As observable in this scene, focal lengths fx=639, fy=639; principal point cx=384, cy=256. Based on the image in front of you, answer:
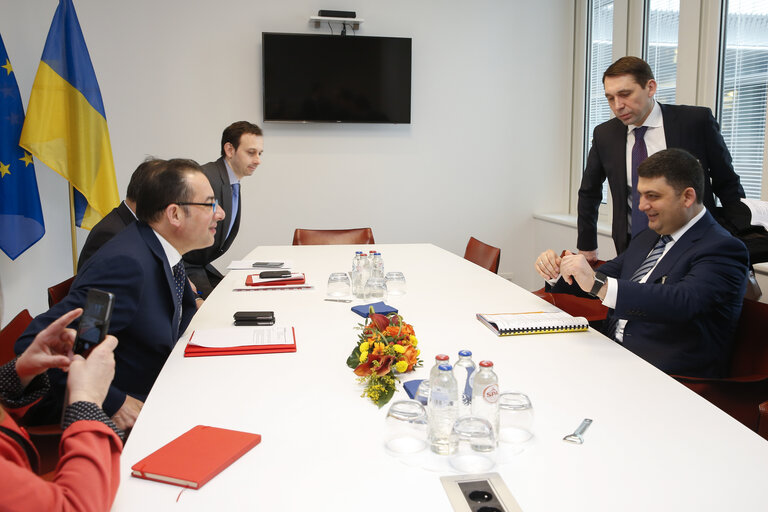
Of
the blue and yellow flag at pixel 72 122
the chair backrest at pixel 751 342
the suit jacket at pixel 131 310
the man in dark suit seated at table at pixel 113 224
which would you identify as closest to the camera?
the suit jacket at pixel 131 310

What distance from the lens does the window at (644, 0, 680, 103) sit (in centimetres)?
456

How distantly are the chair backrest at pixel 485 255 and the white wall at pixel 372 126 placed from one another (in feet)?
6.68

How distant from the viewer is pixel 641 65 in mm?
3223

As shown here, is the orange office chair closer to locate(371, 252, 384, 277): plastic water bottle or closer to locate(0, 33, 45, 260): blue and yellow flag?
locate(371, 252, 384, 277): plastic water bottle

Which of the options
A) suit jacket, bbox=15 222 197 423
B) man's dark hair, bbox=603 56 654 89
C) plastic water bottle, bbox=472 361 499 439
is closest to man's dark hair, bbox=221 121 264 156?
suit jacket, bbox=15 222 197 423

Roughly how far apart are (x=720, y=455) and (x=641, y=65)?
2.42 meters

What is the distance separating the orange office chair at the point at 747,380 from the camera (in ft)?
6.84

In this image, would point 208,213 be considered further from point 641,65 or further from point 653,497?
point 641,65

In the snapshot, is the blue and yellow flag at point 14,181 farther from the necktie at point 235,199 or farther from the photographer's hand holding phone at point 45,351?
the photographer's hand holding phone at point 45,351

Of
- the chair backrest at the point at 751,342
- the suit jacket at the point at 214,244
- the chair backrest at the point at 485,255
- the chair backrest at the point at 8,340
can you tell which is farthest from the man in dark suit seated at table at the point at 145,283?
the chair backrest at the point at 751,342

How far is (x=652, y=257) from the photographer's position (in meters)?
2.62

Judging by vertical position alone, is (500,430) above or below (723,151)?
below

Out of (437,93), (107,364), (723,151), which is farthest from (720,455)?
(437,93)

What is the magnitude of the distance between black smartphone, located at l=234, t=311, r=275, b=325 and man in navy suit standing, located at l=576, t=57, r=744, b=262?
2.00 meters
